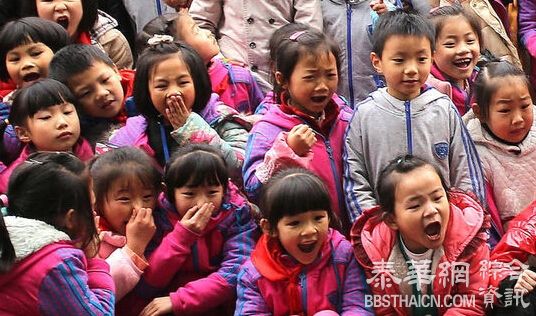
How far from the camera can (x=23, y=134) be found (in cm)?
365

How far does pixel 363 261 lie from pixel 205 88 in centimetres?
102

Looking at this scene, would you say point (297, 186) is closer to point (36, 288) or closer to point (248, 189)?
point (248, 189)

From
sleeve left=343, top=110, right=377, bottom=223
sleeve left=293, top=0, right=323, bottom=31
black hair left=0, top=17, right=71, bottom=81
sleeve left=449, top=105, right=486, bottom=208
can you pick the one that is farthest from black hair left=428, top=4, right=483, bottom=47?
black hair left=0, top=17, right=71, bottom=81

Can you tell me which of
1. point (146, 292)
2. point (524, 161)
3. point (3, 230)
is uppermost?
point (3, 230)

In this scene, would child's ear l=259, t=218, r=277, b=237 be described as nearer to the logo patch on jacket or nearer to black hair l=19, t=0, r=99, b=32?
the logo patch on jacket

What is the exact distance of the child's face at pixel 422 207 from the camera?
3182 millimetres

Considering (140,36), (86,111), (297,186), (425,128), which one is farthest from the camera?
(140,36)

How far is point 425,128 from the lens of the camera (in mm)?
3553

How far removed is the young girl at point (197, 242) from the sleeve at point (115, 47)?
123 cm

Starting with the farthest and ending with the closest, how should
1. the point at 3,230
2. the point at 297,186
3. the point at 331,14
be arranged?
the point at 331,14 < the point at 297,186 < the point at 3,230

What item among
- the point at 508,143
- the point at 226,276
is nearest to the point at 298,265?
the point at 226,276

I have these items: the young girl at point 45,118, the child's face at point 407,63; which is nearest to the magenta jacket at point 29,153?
the young girl at point 45,118

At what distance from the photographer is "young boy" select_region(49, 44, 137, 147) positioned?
3.78 meters

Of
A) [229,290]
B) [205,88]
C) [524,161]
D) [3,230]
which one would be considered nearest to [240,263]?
[229,290]
